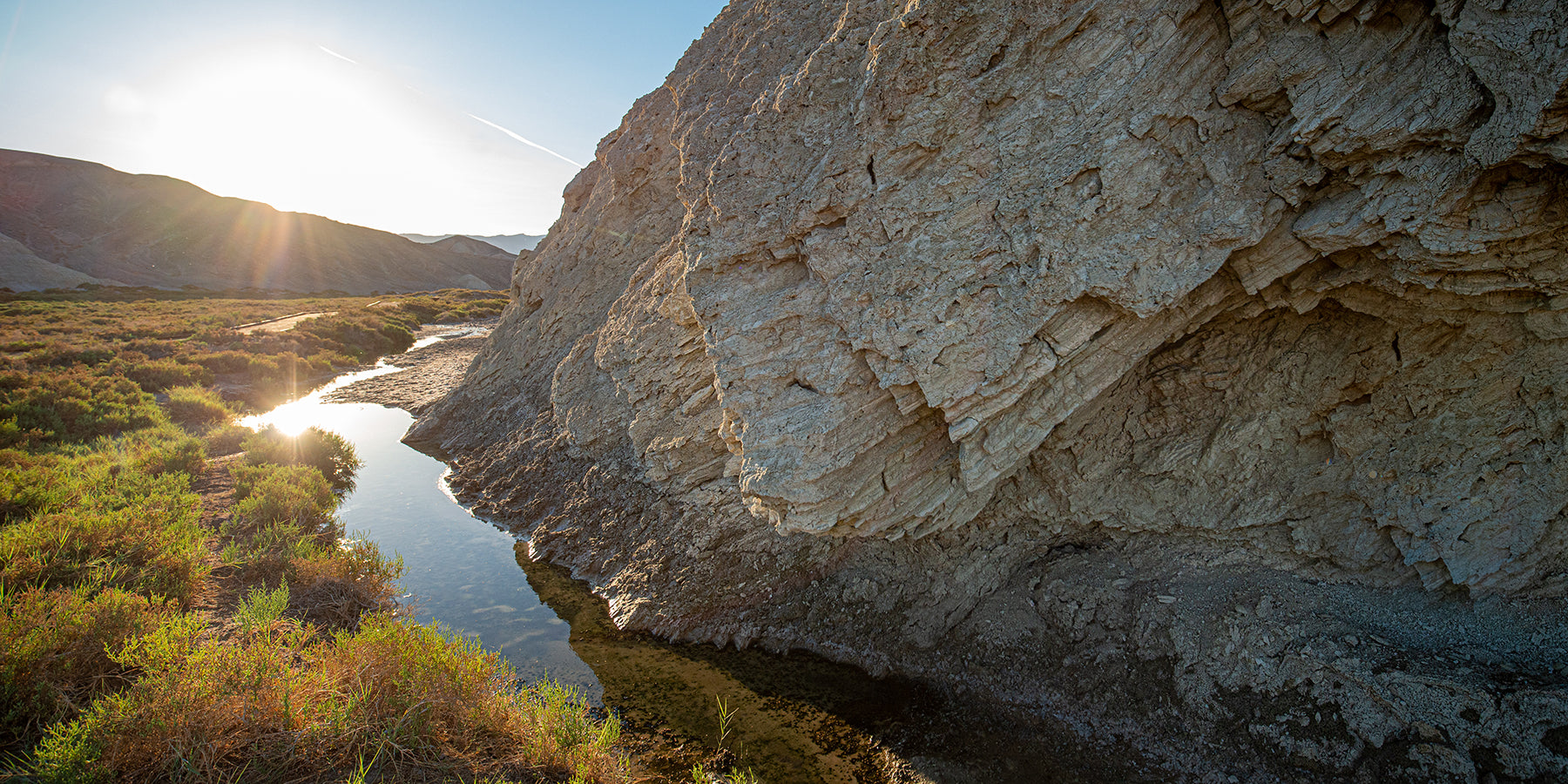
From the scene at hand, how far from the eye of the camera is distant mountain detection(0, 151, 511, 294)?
74.8 m

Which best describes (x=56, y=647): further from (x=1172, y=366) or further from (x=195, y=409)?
(x=195, y=409)

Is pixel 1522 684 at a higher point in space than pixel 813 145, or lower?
lower

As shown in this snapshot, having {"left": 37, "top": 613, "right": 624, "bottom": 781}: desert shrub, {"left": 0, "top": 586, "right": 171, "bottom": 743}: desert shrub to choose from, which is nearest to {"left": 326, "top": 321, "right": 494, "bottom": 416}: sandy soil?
{"left": 0, "top": 586, "right": 171, "bottom": 743}: desert shrub

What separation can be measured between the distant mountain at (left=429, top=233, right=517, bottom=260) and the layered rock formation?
5225 inches

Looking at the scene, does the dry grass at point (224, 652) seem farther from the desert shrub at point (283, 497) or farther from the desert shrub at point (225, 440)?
the desert shrub at point (225, 440)

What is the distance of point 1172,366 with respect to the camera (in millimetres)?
8773

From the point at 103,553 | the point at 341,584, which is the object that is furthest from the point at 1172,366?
the point at 103,553

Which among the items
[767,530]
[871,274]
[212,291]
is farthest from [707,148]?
[212,291]

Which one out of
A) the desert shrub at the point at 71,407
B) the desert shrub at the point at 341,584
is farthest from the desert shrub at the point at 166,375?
the desert shrub at the point at 341,584

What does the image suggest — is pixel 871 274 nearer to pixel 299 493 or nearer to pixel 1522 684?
pixel 1522 684

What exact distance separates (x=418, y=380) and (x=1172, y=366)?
3123cm

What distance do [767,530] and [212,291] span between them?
282 ft

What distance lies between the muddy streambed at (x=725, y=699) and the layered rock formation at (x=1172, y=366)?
58 centimetres

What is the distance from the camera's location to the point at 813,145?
30.1 feet
